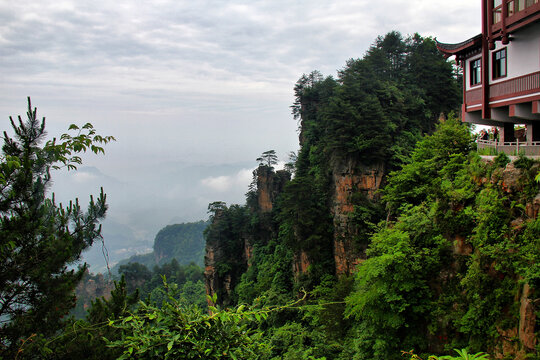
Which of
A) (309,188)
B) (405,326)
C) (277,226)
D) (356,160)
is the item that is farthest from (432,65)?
(405,326)

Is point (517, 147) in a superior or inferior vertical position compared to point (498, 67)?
inferior

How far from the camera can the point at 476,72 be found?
1378 cm

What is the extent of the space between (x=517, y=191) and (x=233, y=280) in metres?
32.6

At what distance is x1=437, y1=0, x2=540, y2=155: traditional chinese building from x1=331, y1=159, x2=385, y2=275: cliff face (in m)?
8.08

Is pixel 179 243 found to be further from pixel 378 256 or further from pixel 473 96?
pixel 473 96

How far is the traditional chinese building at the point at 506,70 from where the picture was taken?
34.7ft

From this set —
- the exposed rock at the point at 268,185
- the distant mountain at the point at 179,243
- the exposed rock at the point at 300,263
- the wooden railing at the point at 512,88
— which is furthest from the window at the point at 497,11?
the distant mountain at the point at 179,243

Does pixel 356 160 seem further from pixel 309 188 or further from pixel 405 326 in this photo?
pixel 405 326

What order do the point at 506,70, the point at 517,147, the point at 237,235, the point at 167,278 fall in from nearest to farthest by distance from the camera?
1. the point at 517,147
2. the point at 506,70
3. the point at 237,235
4. the point at 167,278

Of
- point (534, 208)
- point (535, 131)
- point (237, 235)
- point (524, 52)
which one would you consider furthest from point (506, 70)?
point (237, 235)

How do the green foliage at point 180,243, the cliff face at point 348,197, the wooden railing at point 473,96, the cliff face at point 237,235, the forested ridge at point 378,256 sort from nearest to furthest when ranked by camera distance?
1. the forested ridge at point 378,256
2. the wooden railing at point 473,96
3. the cliff face at point 348,197
4. the cliff face at point 237,235
5. the green foliage at point 180,243

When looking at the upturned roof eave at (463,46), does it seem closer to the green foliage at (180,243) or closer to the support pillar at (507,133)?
the support pillar at (507,133)

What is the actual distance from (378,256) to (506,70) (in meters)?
7.67

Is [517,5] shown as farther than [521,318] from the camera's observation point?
Yes
